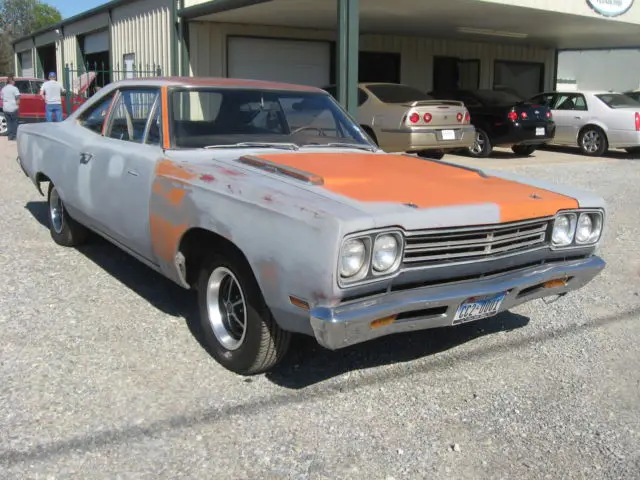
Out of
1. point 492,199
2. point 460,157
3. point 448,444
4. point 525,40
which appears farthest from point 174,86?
point 525,40

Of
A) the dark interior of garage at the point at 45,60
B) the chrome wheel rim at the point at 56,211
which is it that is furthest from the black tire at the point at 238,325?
the dark interior of garage at the point at 45,60

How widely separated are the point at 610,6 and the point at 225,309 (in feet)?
46.3

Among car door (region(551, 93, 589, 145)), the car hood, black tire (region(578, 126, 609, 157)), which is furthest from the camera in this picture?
car door (region(551, 93, 589, 145))

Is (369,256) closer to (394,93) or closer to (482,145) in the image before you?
(394,93)

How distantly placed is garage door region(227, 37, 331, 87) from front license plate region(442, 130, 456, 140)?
457 centimetres

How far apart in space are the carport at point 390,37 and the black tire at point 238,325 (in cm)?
697

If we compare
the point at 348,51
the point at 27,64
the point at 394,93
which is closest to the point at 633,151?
the point at 394,93

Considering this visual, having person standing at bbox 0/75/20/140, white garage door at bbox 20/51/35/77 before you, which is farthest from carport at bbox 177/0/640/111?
white garage door at bbox 20/51/35/77

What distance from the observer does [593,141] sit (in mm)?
15281

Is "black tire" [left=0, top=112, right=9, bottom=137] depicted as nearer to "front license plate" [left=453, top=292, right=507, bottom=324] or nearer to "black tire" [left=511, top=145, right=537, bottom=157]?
"black tire" [left=511, top=145, right=537, bottom=157]

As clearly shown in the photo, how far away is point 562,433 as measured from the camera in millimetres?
3145

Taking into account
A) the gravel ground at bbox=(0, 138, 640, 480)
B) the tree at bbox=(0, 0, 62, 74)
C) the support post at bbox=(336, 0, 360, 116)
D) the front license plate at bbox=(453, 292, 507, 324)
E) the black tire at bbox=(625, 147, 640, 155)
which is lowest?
the gravel ground at bbox=(0, 138, 640, 480)

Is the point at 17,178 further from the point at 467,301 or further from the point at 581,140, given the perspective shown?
the point at 581,140

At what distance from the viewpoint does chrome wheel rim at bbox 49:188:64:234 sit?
6.01 m
